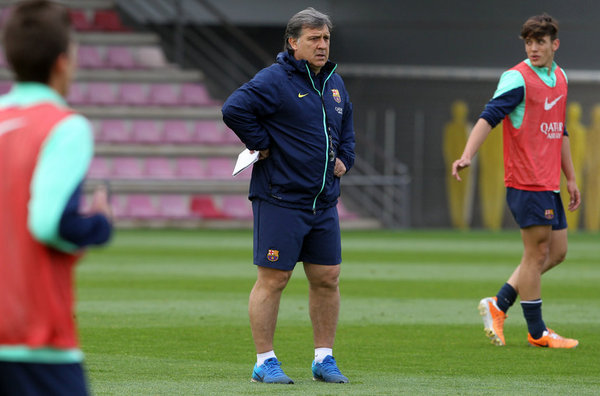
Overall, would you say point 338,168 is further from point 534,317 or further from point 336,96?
point 534,317

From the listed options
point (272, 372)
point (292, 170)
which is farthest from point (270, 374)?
point (292, 170)

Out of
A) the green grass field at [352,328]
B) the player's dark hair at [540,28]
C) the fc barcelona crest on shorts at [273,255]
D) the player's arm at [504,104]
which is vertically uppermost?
the player's dark hair at [540,28]

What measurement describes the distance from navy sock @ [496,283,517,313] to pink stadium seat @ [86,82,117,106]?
19.7m

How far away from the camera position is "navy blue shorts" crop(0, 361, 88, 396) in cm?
269

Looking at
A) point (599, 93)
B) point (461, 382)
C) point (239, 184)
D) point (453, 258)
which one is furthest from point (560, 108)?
point (599, 93)

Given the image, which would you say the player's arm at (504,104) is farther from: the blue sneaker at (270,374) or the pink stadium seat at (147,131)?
the pink stadium seat at (147,131)

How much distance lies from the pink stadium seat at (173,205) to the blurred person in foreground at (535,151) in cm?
1731

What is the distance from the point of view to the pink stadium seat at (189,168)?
2464 cm

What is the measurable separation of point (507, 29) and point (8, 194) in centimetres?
2530

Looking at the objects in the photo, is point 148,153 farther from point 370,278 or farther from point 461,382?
point 461,382

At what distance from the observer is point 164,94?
26.6m

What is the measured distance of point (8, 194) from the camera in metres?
2.69

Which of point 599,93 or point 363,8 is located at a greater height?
point 363,8

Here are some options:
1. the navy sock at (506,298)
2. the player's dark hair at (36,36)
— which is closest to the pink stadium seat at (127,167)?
the navy sock at (506,298)
